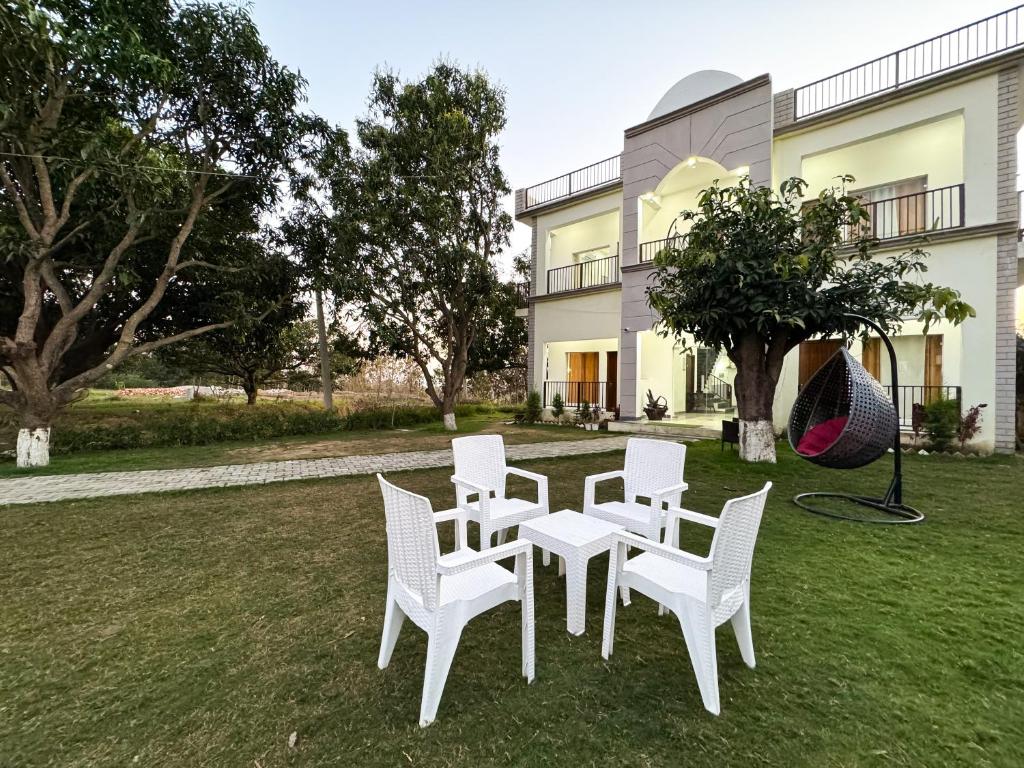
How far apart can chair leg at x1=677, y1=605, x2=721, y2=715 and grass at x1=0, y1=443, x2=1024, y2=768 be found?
2.6 inches

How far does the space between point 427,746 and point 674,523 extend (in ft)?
5.59

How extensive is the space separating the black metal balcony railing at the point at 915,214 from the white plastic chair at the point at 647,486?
737cm

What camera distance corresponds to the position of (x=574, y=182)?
1278 centimetres

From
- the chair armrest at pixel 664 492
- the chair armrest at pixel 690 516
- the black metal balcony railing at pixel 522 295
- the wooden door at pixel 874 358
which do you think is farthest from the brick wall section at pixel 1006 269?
the black metal balcony railing at pixel 522 295

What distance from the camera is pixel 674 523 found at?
253cm

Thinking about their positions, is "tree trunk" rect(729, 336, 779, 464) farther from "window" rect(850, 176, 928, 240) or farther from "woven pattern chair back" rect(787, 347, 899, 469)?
"window" rect(850, 176, 928, 240)

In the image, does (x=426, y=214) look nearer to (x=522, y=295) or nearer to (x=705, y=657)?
(x=522, y=295)

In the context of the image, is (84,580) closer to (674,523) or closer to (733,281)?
(674,523)

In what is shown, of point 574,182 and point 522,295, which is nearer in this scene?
point 574,182

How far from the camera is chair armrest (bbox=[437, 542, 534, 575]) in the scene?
1.65 metres

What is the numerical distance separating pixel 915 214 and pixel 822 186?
1.87 metres

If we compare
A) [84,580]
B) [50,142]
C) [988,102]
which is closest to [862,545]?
[84,580]

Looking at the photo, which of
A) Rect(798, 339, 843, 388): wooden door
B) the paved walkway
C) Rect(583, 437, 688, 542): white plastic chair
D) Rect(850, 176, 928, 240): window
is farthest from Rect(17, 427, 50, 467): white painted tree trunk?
Rect(850, 176, 928, 240): window

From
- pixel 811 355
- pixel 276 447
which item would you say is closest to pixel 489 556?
pixel 276 447
